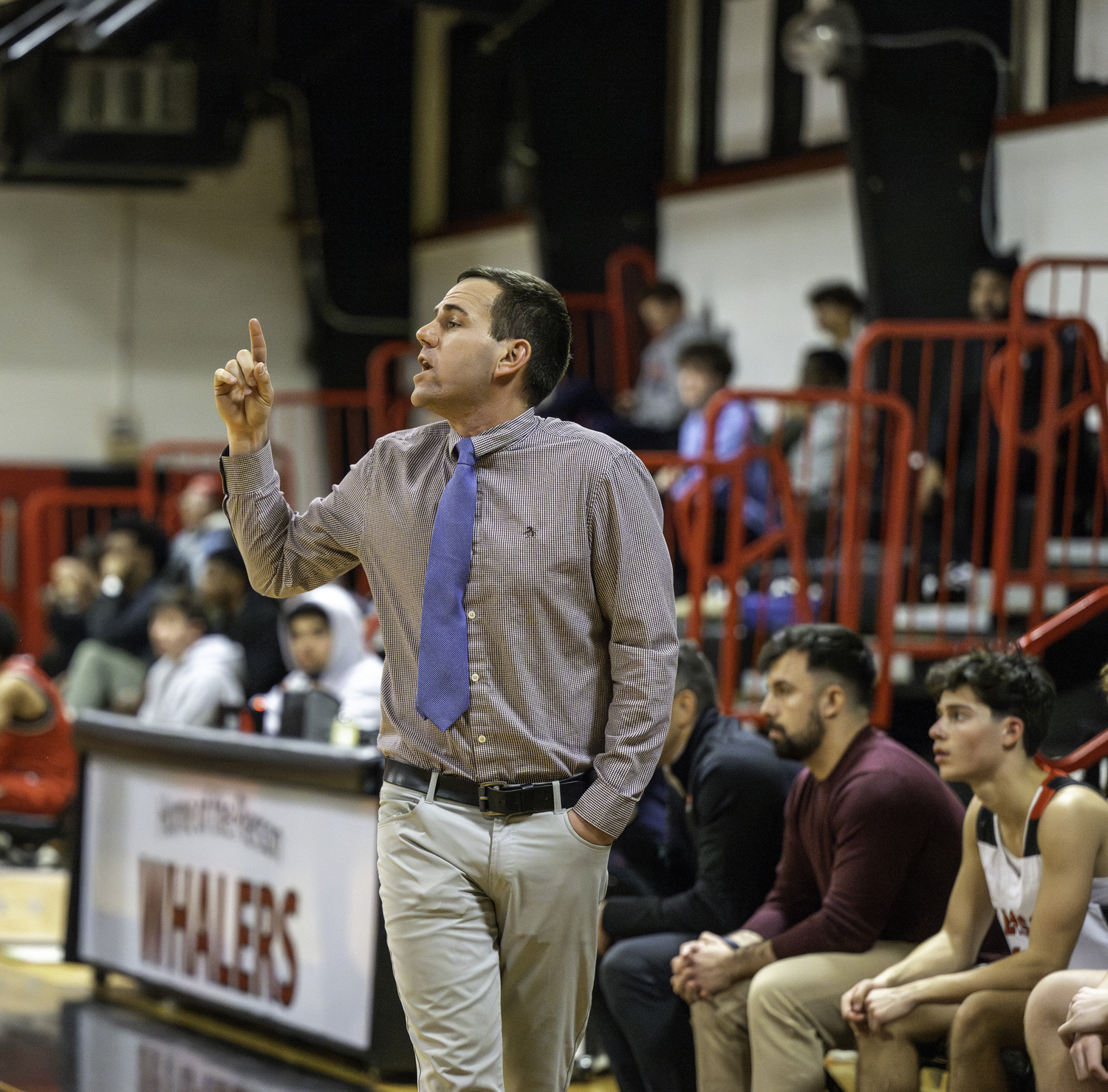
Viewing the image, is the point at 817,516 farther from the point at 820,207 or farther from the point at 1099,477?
the point at 820,207

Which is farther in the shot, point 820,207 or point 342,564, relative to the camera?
point 820,207

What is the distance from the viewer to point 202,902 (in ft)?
17.5

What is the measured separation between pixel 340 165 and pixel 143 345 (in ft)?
6.38

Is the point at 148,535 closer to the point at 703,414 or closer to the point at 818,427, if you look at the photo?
the point at 703,414

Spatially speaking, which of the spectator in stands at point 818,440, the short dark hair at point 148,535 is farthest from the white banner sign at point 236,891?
the short dark hair at point 148,535

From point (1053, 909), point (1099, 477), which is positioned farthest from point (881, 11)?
point (1053, 909)

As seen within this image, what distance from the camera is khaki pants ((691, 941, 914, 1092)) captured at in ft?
12.1

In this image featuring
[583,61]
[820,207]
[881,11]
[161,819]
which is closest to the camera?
[161,819]

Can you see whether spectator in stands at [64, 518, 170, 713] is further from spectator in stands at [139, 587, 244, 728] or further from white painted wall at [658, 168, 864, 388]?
white painted wall at [658, 168, 864, 388]

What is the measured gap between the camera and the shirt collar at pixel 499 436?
9.32 ft

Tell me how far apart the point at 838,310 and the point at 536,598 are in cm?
558

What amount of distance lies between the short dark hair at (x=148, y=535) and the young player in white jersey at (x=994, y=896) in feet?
21.0

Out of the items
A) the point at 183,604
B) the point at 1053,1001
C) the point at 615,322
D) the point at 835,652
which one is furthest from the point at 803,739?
the point at 615,322

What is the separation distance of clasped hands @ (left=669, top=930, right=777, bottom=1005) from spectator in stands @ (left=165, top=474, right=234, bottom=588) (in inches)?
192
